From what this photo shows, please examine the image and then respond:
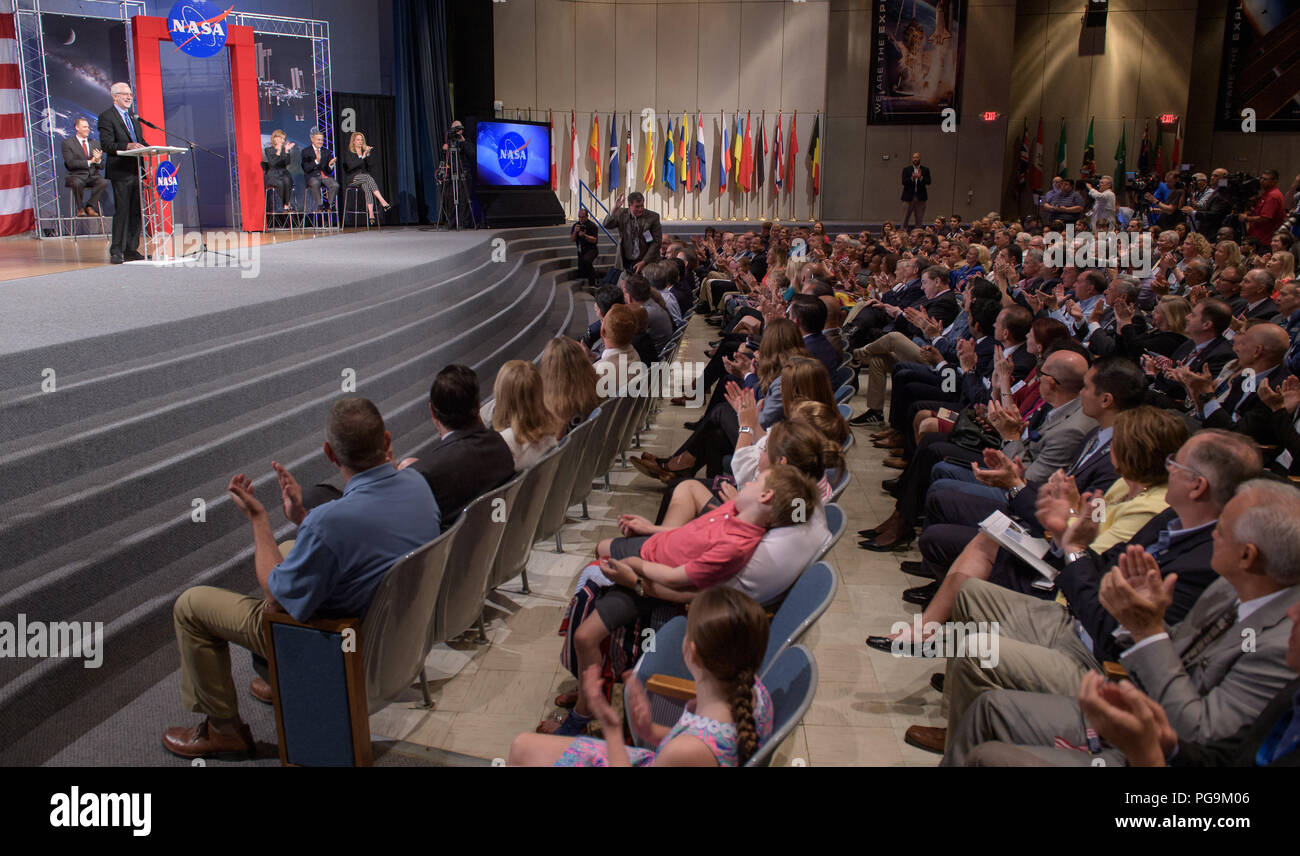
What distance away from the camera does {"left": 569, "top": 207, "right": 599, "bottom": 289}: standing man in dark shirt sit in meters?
13.4

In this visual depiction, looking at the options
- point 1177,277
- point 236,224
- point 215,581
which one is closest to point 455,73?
point 236,224

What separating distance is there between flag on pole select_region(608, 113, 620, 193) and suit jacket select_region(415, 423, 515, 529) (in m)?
16.4

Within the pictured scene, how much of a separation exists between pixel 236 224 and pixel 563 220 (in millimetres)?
5079

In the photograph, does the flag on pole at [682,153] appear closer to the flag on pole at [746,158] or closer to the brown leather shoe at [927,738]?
the flag on pole at [746,158]

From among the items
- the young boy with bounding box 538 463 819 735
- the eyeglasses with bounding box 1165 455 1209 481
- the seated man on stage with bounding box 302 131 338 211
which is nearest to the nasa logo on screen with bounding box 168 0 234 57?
the seated man on stage with bounding box 302 131 338 211

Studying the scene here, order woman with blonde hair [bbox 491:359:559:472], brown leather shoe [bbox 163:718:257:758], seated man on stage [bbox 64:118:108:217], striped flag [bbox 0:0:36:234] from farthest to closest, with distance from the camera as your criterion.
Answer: seated man on stage [bbox 64:118:108:217]
striped flag [bbox 0:0:36:234]
woman with blonde hair [bbox 491:359:559:472]
brown leather shoe [bbox 163:718:257:758]

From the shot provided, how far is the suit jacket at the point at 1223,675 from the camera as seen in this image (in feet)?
6.60

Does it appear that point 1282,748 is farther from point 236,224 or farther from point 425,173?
point 425,173

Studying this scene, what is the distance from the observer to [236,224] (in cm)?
1312

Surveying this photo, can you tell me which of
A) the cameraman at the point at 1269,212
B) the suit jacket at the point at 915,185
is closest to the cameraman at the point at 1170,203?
the cameraman at the point at 1269,212

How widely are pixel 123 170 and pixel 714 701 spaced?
7692 millimetres

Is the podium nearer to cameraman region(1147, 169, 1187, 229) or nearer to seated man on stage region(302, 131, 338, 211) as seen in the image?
seated man on stage region(302, 131, 338, 211)

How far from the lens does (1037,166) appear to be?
19.2 meters

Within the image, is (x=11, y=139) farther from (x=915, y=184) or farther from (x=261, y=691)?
(x=915, y=184)
